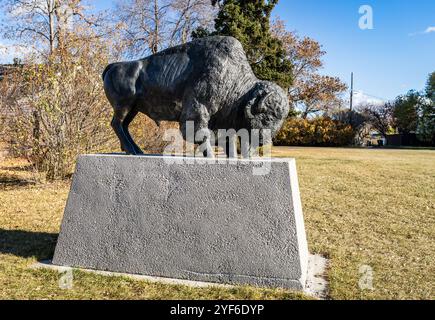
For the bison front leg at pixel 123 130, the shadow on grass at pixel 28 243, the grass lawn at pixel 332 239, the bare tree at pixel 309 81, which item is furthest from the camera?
the bare tree at pixel 309 81

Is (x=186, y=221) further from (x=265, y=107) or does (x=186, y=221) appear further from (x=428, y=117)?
(x=428, y=117)

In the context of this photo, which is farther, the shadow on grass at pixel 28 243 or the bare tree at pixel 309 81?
the bare tree at pixel 309 81

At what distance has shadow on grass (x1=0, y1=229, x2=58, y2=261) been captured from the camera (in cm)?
476

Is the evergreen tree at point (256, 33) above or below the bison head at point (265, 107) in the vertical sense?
above

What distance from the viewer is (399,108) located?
3994 cm

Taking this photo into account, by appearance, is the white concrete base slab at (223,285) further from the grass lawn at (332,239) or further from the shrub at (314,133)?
the shrub at (314,133)

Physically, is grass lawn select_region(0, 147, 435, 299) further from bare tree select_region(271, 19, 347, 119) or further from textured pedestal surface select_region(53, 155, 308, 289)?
bare tree select_region(271, 19, 347, 119)

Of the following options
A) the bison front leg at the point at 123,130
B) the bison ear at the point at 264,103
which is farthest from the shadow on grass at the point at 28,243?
the bison ear at the point at 264,103

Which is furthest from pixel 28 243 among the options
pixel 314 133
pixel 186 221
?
pixel 314 133

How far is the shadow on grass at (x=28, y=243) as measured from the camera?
15.6 ft

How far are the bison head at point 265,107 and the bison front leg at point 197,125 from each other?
1.48 ft

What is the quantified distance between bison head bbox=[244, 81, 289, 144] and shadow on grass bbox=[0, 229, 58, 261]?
2.90 metres

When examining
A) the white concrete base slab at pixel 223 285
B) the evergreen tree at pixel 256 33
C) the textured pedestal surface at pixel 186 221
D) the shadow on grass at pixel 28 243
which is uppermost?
the evergreen tree at pixel 256 33
